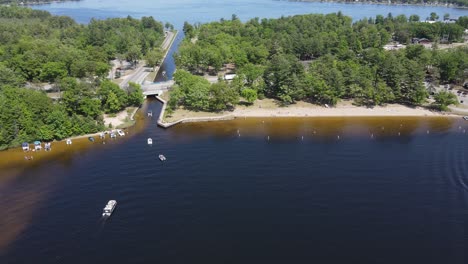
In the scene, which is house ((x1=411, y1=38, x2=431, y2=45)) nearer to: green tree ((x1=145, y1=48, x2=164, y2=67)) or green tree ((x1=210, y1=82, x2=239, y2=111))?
green tree ((x1=210, y1=82, x2=239, y2=111))

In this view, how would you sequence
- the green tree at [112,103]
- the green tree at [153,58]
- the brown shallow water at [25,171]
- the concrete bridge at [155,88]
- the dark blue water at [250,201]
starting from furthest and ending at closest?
the green tree at [153,58]
the concrete bridge at [155,88]
the green tree at [112,103]
the brown shallow water at [25,171]
the dark blue water at [250,201]

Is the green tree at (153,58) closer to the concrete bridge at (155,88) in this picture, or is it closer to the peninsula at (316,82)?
the peninsula at (316,82)

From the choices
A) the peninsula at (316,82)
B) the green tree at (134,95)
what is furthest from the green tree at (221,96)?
the green tree at (134,95)

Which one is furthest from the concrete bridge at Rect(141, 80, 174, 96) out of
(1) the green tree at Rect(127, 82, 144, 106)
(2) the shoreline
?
(2) the shoreline

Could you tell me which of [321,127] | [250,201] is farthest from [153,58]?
[250,201]

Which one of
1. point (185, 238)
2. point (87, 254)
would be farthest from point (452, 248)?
point (87, 254)
